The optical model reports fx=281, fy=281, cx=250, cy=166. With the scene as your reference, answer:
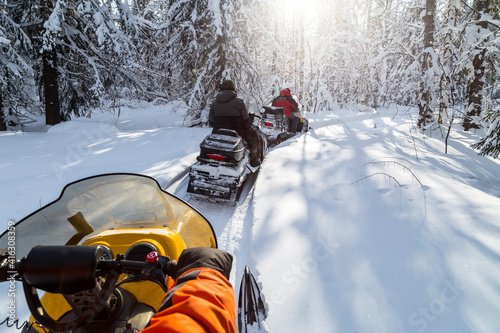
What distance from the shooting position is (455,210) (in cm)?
343

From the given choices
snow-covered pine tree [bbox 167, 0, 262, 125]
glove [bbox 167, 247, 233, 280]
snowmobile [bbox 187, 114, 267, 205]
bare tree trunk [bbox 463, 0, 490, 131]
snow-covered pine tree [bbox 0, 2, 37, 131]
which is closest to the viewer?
glove [bbox 167, 247, 233, 280]

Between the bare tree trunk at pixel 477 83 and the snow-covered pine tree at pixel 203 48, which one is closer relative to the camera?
the bare tree trunk at pixel 477 83

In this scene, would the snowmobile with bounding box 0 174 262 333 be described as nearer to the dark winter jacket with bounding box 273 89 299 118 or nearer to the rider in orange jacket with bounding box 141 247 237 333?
the rider in orange jacket with bounding box 141 247 237 333

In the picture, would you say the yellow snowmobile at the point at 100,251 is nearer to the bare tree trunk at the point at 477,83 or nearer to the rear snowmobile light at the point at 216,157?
the rear snowmobile light at the point at 216,157

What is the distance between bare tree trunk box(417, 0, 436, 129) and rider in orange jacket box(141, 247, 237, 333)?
10169 mm

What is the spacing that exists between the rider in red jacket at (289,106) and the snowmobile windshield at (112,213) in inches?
341

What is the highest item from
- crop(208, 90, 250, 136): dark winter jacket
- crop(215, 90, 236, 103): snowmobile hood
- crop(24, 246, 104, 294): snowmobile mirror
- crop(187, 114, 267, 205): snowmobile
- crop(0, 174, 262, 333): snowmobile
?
crop(215, 90, 236, 103): snowmobile hood

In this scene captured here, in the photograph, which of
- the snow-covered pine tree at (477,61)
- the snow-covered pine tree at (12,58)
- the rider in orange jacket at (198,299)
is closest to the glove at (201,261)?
the rider in orange jacket at (198,299)

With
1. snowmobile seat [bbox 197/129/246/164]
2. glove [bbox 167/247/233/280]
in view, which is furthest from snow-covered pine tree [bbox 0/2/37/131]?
glove [bbox 167/247/233/280]

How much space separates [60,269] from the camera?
970 millimetres

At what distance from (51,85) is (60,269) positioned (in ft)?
37.8

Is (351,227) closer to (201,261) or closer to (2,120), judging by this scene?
(201,261)

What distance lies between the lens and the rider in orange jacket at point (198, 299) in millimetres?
814

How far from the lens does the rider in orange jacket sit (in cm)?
81
